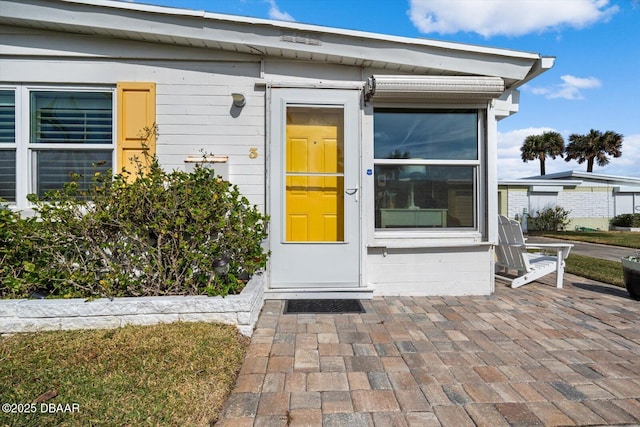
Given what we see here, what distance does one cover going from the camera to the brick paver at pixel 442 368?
1.79 meters

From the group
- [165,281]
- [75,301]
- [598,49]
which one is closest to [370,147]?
Result: [165,281]

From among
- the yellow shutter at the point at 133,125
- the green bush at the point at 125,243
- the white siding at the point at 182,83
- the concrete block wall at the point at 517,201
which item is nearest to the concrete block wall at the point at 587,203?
the concrete block wall at the point at 517,201

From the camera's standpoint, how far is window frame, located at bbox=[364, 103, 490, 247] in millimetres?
3969

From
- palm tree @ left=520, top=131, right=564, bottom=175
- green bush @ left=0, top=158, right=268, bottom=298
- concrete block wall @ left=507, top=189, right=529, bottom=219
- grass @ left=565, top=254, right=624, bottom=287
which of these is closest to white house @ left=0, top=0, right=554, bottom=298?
green bush @ left=0, top=158, right=268, bottom=298

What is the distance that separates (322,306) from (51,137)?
360 centimetres

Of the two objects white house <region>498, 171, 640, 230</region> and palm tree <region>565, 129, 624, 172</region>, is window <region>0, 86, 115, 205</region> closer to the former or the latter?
white house <region>498, 171, 640, 230</region>

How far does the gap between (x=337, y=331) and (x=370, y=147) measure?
2.15 m

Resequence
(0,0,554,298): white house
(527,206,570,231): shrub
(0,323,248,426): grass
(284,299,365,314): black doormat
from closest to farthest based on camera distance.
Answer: (0,323,248,426): grass
(284,299,365,314): black doormat
(0,0,554,298): white house
(527,206,570,231): shrub

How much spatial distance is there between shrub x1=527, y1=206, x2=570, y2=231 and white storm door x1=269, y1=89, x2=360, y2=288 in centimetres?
1551

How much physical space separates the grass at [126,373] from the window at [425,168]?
2399 millimetres

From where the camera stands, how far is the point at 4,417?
1.64 m

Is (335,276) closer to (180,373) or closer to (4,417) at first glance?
(180,373)

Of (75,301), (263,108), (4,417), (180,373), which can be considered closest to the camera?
(4,417)

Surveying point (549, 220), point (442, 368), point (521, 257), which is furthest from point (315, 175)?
point (549, 220)
